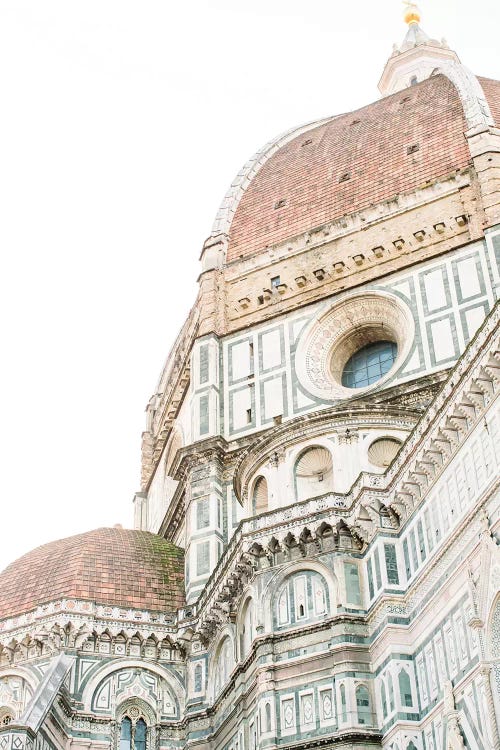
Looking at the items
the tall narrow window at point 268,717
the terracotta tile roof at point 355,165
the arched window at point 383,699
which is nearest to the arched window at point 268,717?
the tall narrow window at point 268,717

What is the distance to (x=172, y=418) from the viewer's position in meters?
40.2

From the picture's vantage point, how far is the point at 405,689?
2259 centimetres

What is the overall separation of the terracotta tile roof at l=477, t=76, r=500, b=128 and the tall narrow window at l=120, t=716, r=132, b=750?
66.7ft

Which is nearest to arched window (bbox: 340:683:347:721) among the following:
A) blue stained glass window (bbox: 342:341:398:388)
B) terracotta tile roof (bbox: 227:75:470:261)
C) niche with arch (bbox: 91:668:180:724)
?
niche with arch (bbox: 91:668:180:724)

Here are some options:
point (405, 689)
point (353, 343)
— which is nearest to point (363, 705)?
point (405, 689)

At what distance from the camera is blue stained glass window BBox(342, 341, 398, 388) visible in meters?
33.5

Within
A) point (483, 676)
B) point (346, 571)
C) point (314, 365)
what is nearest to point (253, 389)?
point (314, 365)

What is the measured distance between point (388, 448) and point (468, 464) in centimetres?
654

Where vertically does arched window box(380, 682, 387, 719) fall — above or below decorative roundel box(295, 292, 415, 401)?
below

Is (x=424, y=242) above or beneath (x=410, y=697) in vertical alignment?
above

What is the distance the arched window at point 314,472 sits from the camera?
2838cm

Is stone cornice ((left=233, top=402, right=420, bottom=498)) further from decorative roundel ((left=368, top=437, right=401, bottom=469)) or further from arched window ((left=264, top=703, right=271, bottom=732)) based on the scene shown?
arched window ((left=264, top=703, right=271, bottom=732))

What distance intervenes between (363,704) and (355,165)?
66.0 feet

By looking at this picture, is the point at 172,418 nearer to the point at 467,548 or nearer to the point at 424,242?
the point at 424,242
